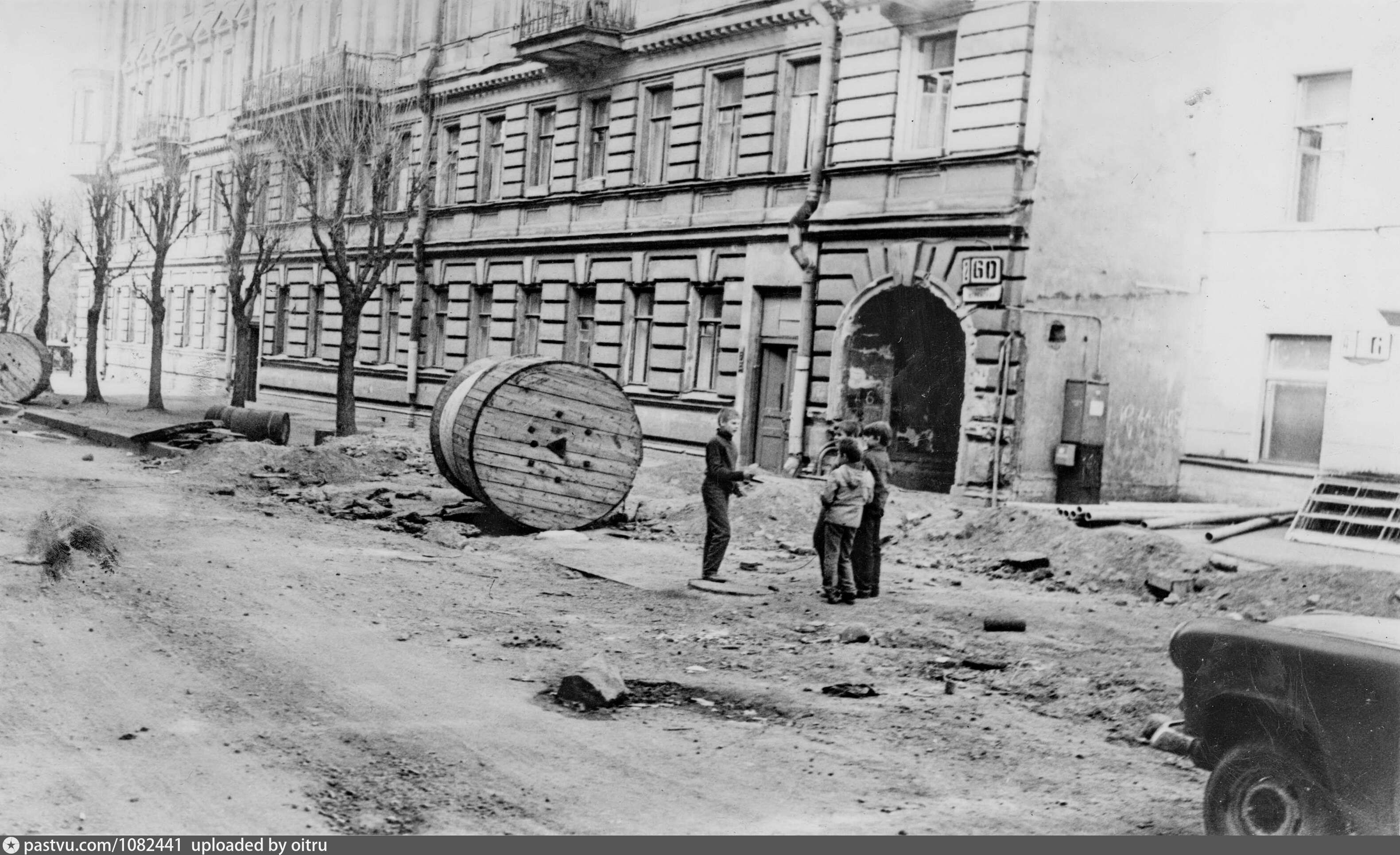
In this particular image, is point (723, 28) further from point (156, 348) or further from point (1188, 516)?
point (1188, 516)

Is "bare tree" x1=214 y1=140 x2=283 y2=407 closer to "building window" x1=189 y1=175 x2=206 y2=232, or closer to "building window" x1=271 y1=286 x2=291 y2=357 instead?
"building window" x1=189 y1=175 x2=206 y2=232

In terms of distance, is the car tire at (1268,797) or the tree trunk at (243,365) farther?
the tree trunk at (243,365)

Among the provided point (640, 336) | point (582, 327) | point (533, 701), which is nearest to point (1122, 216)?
point (533, 701)

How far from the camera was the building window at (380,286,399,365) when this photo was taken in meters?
14.3

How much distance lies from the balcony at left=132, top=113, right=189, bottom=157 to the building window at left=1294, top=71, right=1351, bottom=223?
7.02 m

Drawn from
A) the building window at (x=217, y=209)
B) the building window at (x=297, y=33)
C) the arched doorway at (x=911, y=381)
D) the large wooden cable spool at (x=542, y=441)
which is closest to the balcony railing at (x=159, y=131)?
the building window at (x=217, y=209)

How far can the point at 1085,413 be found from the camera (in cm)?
935

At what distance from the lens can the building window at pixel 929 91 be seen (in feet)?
31.4

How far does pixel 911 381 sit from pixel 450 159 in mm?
5744

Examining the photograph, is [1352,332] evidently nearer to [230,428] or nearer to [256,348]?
[256,348]

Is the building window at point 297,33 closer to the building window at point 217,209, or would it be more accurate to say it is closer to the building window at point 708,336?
the building window at point 217,209

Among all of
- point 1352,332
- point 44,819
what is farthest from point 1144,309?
point 44,819

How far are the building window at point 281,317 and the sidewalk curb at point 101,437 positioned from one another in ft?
5.81

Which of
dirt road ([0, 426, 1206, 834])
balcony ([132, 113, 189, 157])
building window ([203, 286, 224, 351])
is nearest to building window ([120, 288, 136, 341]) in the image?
building window ([203, 286, 224, 351])
